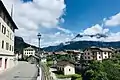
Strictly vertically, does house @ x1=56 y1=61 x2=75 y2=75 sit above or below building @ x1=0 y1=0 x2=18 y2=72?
below

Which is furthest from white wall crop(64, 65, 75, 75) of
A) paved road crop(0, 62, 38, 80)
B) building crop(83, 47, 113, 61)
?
building crop(83, 47, 113, 61)

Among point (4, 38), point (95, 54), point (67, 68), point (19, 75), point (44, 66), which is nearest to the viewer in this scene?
point (19, 75)

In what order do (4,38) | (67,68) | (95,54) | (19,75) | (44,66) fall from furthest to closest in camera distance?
(95,54) → (67,68) → (44,66) → (4,38) → (19,75)

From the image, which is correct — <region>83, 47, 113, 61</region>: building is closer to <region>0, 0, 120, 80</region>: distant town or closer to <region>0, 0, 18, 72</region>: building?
<region>0, 0, 120, 80</region>: distant town

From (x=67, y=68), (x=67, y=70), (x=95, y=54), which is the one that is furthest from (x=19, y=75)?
(x=95, y=54)

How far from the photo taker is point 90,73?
39.0m

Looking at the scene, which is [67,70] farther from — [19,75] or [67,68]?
[19,75]

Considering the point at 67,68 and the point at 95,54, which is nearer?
the point at 67,68

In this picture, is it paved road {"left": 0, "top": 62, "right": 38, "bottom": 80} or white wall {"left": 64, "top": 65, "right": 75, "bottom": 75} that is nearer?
paved road {"left": 0, "top": 62, "right": 38, "bottom": 80}

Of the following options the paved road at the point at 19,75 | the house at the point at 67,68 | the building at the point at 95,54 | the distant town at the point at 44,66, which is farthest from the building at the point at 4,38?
the building at the point at 95,54

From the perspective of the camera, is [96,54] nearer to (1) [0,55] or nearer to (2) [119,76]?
(2) [119,76]

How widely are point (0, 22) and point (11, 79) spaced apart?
10179 mm

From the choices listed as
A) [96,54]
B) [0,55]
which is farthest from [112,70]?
[96,54]

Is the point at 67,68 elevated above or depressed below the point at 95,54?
below
